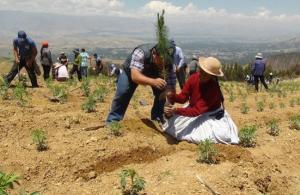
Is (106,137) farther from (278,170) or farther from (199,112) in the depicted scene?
(278,170)

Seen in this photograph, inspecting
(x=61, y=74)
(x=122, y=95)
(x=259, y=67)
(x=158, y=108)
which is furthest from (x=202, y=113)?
(x=259, y=67)

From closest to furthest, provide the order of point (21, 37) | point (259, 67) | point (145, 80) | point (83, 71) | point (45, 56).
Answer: point (145, 80), point (21, 37), point (45, 56), point (259, 67), point (83, 71)

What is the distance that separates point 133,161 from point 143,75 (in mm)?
1242

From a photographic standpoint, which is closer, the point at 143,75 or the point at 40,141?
the point at 40,141

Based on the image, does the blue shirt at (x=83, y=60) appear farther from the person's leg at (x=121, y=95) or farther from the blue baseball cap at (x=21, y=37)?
the person's leg at (x=121, y=95)

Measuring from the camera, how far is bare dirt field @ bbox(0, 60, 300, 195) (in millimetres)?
5457

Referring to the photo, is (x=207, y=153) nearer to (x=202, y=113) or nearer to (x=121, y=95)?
(x=202, y=113)

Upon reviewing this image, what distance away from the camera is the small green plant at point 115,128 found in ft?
22.3

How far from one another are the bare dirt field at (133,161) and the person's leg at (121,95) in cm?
22

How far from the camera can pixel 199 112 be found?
6.98m

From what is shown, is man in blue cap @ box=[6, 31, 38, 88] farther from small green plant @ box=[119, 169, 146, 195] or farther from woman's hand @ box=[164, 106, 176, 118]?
small green plant @ box=[119, 169, 146, 195]

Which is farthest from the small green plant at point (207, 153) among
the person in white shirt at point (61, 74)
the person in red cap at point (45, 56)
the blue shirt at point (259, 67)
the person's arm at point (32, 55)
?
the blue shirt at point (259, 67)

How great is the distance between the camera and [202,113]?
7.01 meters

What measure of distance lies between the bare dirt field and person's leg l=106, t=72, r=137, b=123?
22 cm
